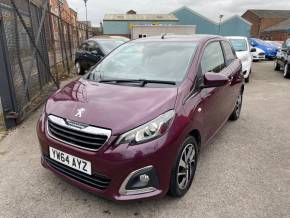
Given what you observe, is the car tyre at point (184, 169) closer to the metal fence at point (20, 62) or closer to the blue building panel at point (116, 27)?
the metal fence at point (20, 62)

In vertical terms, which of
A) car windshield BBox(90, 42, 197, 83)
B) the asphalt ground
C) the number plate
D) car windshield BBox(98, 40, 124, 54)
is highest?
car windshield BBox(90, 42, 197, 83)

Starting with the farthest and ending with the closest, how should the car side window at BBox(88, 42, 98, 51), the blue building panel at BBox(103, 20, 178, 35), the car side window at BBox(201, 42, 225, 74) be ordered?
the blue building panel at BBox(103, 20, 178, 35) → the car side window at BBox(88, 42, 98, 51) → the car side window at BBox(201, 42, 225, 74)

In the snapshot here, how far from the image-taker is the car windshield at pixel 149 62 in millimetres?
3062

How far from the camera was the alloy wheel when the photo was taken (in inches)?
104

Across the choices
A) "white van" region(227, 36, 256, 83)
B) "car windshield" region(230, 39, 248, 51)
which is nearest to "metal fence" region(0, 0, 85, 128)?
"white van" region(227, 36, 256, 83)

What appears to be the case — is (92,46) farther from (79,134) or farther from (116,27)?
(116,27)

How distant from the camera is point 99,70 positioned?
3.55 metres

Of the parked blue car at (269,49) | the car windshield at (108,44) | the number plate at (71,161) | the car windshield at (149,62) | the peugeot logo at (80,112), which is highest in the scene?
the car windshield at (149,62)

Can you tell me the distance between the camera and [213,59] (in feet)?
12.0

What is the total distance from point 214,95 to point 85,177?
6.14 feet

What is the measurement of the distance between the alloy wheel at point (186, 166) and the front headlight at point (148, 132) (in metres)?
0.43

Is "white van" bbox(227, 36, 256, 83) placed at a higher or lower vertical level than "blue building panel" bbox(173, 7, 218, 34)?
lower

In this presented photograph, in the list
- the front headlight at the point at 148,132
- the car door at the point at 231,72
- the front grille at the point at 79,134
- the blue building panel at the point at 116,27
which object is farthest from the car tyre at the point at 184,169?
the blue building panel at the point at 116,27

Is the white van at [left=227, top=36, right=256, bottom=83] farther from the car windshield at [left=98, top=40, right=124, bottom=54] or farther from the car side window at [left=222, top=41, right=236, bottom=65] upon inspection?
the car windshield at [left=98, top=40, right=124, bottom=54]
